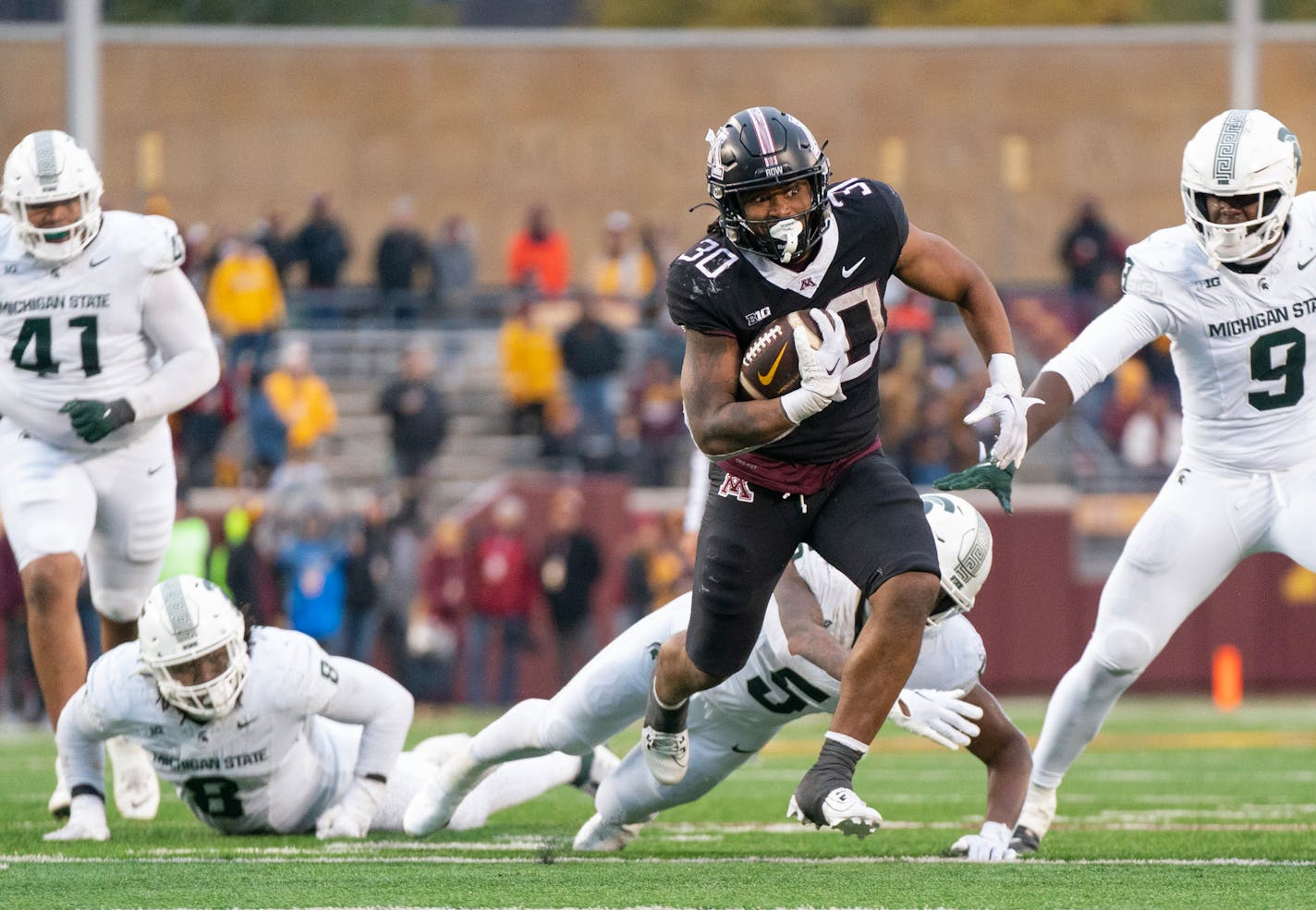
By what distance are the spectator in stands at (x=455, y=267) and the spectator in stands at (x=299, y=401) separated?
8.94 ft

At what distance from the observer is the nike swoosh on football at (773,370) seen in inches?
196

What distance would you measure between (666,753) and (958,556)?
3.03 feet

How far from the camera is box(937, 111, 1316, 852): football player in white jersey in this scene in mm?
5715

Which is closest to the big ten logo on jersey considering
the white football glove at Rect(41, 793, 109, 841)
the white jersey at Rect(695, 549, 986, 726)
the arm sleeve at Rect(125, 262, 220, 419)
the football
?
the football

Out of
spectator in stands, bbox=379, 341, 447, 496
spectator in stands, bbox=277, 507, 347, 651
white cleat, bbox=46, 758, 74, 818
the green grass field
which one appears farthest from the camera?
spectator in stands, bbox=379, 341, 447, 496

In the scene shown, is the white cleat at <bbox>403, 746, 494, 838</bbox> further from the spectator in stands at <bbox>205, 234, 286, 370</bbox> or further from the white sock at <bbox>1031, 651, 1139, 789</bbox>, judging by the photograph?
the spectator in stands at <bbox>205, 234, 286, 370</bbox>

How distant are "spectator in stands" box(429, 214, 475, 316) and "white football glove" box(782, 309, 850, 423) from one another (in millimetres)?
13158

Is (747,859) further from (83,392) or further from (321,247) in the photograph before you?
(321,247)

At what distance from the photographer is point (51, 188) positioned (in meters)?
6.51

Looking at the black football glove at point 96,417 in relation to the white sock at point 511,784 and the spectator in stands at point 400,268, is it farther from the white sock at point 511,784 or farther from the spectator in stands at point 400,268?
the spectator in stands at point 400,268

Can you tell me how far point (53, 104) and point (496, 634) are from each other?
10363 mm

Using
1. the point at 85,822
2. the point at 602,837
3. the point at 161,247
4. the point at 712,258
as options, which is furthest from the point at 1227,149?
the point at 85,822

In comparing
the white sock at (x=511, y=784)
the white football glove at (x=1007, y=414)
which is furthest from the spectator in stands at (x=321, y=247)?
the white football glove at (x=1007, y=414)

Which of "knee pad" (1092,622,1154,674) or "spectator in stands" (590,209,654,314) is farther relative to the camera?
"spectator in stands" (590,209,654,314)
